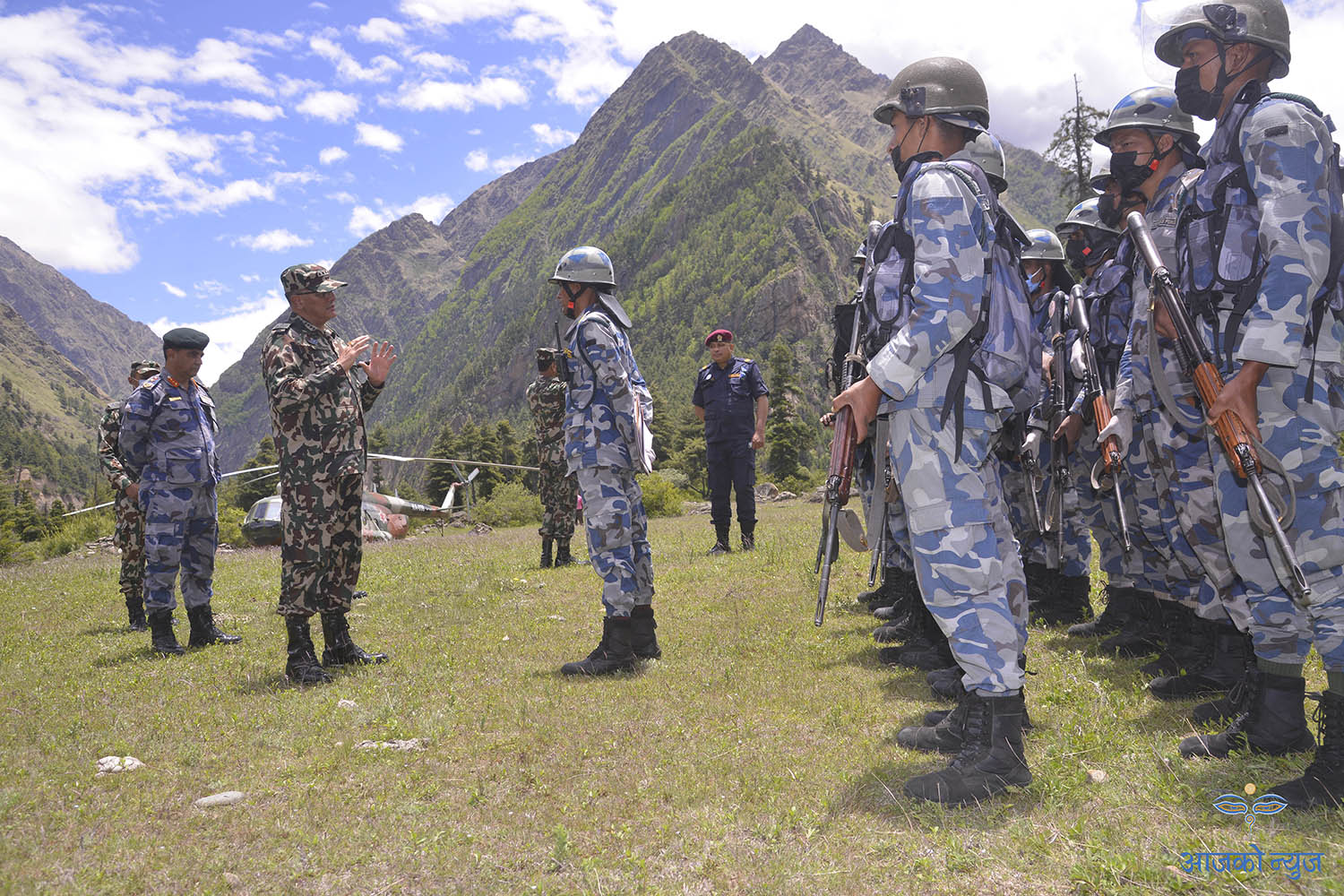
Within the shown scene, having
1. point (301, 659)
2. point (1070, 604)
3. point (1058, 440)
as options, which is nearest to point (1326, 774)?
point (1058, 440)

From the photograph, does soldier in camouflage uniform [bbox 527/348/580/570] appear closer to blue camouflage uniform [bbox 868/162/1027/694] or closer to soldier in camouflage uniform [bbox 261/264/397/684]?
soldier in camouflage uniform [bbox 261/264/397/684]

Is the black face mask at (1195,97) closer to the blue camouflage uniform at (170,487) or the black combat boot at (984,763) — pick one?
the black combat boot at (984,763)

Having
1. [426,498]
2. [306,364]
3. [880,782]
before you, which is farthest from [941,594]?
[426,498]

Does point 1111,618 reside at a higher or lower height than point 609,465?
lower

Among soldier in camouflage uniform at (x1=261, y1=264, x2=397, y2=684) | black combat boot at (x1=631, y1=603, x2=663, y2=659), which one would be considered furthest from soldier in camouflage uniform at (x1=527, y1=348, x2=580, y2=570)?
black combat boot at (x1=631, y1=603, x2=663, y2=659)

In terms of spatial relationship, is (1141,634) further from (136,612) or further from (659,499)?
(659,499)

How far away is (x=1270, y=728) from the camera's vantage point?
332 centimetres

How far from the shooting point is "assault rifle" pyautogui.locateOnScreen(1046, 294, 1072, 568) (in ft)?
18.7

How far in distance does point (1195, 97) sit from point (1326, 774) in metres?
3.02

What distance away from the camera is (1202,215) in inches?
138

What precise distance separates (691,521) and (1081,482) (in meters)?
12.7

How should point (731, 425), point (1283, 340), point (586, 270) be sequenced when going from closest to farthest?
1. point (1283, 340)
2. point (586, 270)
3. point (731, 425)

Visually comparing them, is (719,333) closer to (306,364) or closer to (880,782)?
(306,364)

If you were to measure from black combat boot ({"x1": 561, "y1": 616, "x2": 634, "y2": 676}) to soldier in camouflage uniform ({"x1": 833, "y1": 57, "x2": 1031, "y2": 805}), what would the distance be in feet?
8.78
